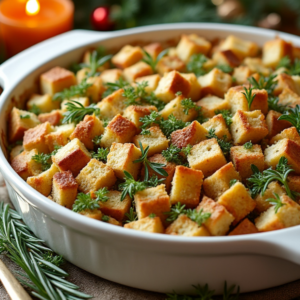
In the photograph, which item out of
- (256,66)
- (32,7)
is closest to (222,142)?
(256,66)

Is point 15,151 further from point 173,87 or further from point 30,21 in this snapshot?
point 30,21

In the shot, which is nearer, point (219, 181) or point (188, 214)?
point (188, 214)

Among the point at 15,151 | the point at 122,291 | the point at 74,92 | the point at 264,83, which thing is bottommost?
the point at 122,291

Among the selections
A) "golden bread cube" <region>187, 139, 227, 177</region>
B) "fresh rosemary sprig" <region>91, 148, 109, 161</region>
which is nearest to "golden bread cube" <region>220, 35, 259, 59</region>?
"golden bread cube" <region>187, 139, 227, 177</region>

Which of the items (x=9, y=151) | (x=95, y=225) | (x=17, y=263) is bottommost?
(x=17, y=263)

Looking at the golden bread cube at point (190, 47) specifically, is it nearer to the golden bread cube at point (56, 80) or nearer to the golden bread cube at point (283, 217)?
the golden bread cube at point (56, 80)

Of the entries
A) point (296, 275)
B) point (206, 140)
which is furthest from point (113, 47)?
point (296, 275)

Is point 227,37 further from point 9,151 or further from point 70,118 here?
point 9,151
